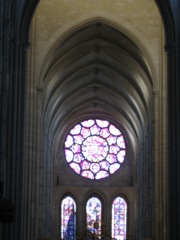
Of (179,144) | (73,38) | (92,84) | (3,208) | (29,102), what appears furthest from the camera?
(92,84)

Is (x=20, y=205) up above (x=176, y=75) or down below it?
below

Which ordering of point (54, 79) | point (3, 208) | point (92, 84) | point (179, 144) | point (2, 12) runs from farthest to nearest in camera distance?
point (92, 84) < point (54, 79) < point (179, 144) < point (2, 12) < point (3, 208)

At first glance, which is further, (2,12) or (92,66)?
(92,66)

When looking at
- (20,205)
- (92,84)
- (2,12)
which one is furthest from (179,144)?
(92,84)

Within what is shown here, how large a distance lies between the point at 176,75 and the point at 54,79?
54.4 ft

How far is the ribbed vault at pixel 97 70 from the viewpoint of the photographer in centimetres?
3950

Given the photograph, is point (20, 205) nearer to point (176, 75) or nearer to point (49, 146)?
point (176, 75)

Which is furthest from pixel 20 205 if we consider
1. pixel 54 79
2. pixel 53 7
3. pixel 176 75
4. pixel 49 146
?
Answer: pixel 49 146

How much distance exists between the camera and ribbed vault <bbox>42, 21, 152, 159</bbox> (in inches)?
1555

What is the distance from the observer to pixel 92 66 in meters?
45.6

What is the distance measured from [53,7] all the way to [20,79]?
410 inches

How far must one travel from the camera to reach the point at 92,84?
1937 inches

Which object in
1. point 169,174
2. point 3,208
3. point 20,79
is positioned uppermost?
point 20,79

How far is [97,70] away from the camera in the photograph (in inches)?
1828
